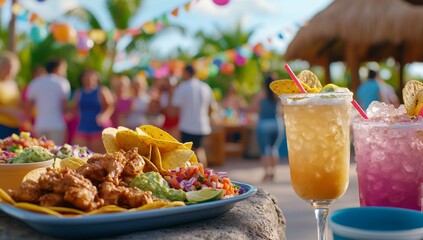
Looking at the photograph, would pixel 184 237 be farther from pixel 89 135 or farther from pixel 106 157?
pixel 89 135

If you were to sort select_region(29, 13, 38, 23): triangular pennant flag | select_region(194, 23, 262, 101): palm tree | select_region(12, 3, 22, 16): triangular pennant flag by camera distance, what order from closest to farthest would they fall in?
1. select_region(12, 3, 22, 16): triangular pennant flag
2. select_region(29, 13, 38, 23): triangular pennant flag
3. select_region(194, 23, 262, 101): palm tree

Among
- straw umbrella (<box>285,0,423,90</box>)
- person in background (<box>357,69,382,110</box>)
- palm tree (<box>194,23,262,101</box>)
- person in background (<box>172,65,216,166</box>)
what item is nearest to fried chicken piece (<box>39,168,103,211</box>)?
person in background (<box>172,65,216,166</box>)

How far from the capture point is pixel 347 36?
10008 mm

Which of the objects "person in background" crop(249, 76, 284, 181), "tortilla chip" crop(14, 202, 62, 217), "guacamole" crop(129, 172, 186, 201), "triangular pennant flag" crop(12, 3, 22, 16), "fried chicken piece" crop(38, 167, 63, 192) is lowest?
"person in background" crop(249, 76, 284, 181)

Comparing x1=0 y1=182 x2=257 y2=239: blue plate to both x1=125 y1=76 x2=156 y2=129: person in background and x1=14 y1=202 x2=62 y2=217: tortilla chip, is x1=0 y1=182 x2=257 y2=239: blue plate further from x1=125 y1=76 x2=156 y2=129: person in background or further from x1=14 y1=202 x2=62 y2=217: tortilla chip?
x1=125 y1=76 x2=156 y2=129: person in background

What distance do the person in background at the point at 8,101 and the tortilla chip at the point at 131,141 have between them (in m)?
3.42

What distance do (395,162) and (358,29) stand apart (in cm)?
901

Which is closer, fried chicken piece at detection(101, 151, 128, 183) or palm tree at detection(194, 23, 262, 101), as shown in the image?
fried chicken piece at detection(101, 151, 128, 183)

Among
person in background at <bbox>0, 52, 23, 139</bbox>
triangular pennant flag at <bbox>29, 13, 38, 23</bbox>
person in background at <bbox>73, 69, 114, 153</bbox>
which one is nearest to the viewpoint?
person in background at <bbox>0, 52, 23, 139</bbox>

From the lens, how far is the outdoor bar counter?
3.85ft

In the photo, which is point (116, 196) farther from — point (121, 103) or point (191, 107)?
point (121, 103)

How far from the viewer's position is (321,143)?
1375 mm

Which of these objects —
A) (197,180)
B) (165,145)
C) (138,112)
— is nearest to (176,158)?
(165,145)

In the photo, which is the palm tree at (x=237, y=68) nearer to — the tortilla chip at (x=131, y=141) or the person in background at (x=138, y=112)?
the person in background at (x=138, y=112)
